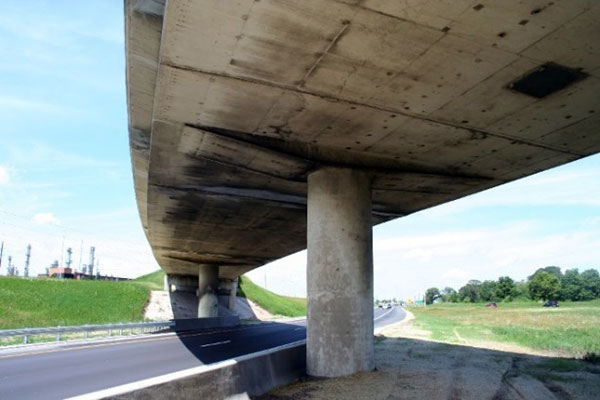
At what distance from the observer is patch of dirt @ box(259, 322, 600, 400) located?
8766 mm

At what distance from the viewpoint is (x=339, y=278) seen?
37.1 feet

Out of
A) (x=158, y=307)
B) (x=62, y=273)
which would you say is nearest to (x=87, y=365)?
(x=158, y=307)

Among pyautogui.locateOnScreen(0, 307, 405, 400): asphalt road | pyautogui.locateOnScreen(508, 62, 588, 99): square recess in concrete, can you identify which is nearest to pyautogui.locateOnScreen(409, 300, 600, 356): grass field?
pyautogui.locateOnScreen(508, 62, 588, 99): square recess in concrete

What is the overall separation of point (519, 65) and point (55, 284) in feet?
193

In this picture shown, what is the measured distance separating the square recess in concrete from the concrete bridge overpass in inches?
1.1

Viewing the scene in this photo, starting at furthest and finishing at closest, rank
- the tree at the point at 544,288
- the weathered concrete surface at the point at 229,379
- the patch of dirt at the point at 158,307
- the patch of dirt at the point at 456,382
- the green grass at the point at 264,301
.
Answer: the tree at the point at 544,288 < the green grass at the point at 264,301 < the patch of dirt at the point at 158,307 < the patch of dirt at the point at 456,382 < the weathered concrete surface at the point at 229,379

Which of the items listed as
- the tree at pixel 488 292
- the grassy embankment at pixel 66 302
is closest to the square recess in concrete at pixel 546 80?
the grassy embankment at pixel 66 302

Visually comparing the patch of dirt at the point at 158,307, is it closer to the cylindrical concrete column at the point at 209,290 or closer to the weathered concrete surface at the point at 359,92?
the cylindrical concrete column at the point at 209,290

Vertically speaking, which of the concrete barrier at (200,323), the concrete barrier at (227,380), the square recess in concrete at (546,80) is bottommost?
the concrete barrier at (200,323)

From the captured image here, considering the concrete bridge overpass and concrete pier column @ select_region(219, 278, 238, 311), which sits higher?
the concrete bridge overpass

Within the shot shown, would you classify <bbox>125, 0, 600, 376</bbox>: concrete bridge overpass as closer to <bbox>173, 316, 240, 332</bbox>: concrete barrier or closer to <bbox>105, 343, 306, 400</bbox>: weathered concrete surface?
<bbox>105, 343, 306, 400</bbox>: weathered concrete surface

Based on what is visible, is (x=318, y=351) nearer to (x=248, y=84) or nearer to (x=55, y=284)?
(x=248, y=84)

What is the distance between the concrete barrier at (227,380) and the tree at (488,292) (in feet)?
497

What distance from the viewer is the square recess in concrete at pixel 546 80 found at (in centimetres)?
787
